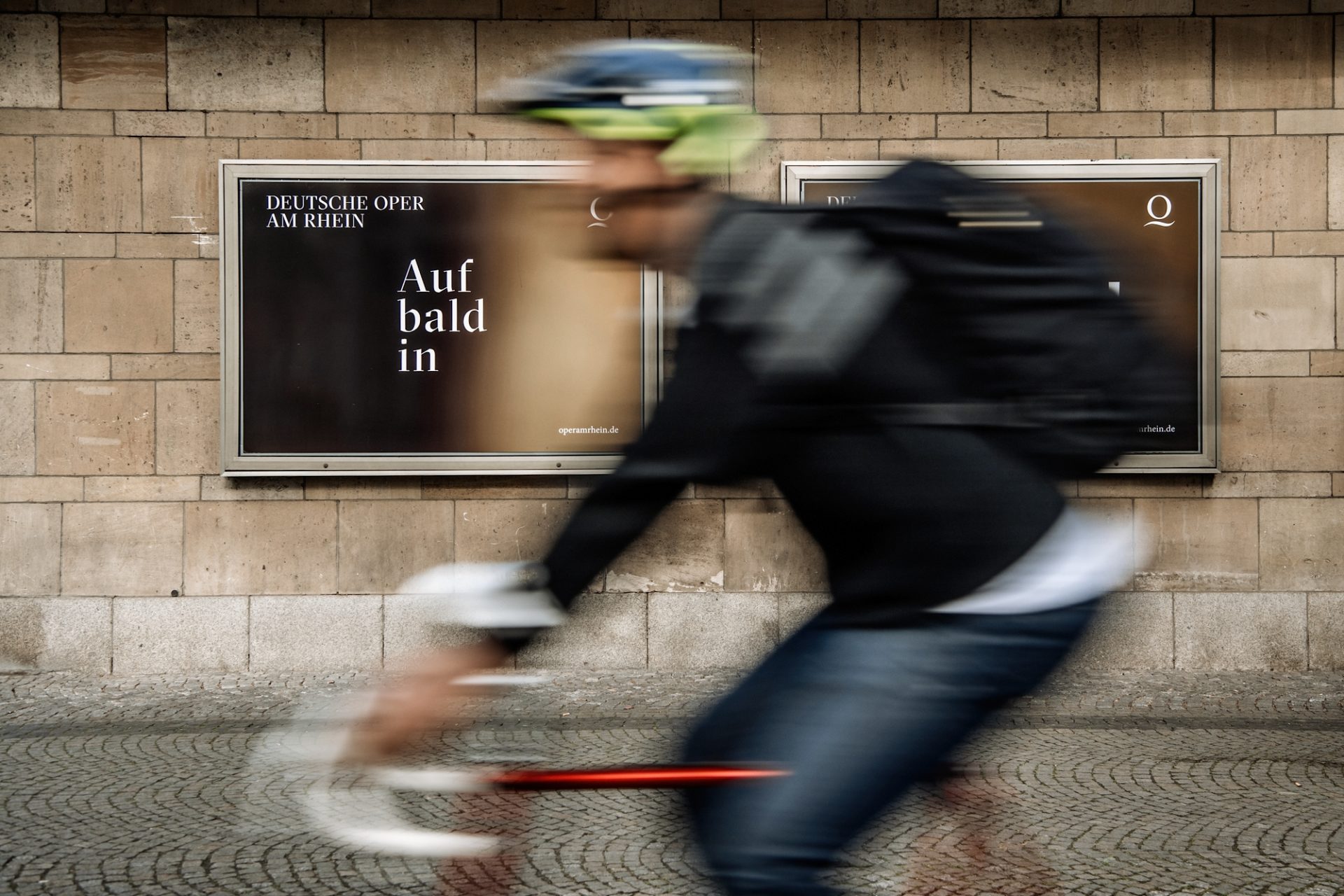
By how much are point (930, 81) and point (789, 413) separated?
6.81 m

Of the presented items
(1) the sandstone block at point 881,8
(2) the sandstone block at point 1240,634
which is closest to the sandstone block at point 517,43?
(1) the sandstone block at point 881,8

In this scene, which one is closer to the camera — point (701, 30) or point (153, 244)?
point (153, 244)

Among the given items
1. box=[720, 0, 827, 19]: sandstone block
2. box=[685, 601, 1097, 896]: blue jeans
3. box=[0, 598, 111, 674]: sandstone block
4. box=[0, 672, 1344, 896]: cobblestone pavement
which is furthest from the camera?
box=[720, 0, 827, 19]: sandstone block

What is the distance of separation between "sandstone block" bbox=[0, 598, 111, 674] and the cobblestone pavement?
57cm

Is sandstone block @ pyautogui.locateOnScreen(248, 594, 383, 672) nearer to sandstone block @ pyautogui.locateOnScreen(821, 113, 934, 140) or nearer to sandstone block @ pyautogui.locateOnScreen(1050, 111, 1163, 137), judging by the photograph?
sandstone block @ pyautogui.locateOnScreen(821, 113, 934, 140)

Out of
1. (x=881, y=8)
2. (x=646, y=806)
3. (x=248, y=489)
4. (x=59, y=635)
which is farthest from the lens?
(x=881, y=8)

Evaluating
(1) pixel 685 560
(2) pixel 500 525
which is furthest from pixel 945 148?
(2) pixel 500 525

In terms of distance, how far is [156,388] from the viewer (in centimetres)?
756

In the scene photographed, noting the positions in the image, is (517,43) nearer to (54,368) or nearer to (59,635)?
(54,368)

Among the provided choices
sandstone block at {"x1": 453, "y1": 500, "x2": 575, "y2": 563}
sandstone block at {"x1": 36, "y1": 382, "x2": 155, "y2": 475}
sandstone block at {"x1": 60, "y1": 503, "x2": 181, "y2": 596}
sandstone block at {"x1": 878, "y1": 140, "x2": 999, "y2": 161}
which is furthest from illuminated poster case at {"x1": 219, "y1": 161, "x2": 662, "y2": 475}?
sandstone block at {"x1": 878, "y1": 140, "x2": 999, "y2": 161}

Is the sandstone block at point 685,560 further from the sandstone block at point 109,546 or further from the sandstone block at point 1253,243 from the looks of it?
the sandstone block at point 1253,243

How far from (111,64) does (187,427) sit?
2.40 metres

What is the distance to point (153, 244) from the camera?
7.54 metres

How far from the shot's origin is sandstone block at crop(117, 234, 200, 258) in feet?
24.7
